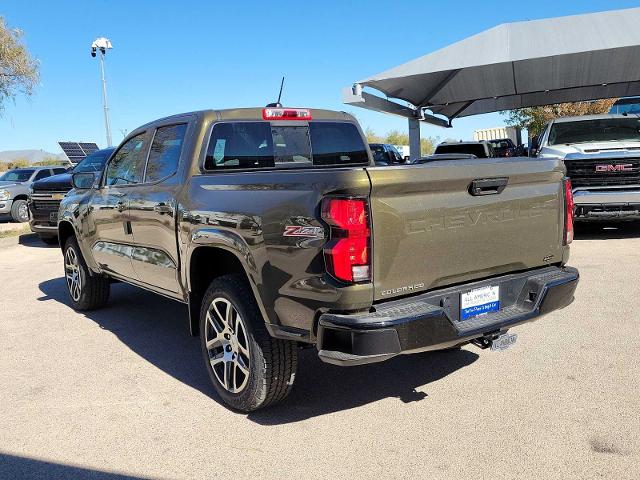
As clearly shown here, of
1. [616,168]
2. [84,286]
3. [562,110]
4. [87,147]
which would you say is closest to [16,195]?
[87,147]

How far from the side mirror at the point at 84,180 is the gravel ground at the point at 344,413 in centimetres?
151

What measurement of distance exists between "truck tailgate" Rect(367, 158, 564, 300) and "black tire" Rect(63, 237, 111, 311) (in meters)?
4.38

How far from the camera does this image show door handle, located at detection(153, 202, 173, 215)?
13.9 ft

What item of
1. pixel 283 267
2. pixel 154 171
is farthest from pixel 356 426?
pixel 154 171

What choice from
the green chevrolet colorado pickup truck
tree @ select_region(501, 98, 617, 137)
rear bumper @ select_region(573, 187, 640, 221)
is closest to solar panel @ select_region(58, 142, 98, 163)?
rear bumper @ select_region(573, 187, 640, 221)

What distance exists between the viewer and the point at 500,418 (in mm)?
3500

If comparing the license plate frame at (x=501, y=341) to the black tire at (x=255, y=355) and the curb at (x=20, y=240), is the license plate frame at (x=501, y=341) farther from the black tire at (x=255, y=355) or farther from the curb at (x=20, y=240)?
the curb at (x=20, y=240)

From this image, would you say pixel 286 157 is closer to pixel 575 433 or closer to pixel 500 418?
pixel 500 418

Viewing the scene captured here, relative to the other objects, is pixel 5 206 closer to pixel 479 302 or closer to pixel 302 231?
pixel 302 231

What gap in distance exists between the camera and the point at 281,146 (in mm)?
4633

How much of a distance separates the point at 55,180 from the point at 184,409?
961cm

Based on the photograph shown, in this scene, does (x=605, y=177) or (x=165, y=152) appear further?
(x=605, y=177)

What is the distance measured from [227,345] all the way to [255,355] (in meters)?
0.39

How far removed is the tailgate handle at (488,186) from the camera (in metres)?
3.27
